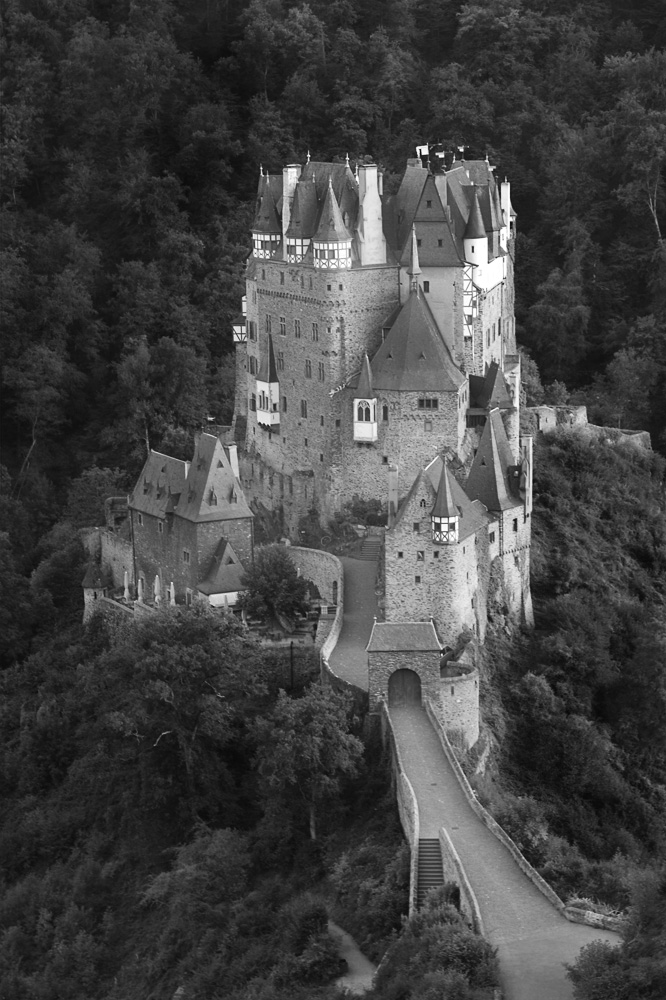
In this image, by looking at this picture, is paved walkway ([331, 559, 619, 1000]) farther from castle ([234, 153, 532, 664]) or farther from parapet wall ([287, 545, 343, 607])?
castle ([234, 153, 532, 664])

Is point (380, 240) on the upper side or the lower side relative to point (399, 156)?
lower

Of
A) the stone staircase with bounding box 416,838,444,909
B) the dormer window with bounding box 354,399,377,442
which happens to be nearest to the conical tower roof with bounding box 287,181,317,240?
the dormer window with bounding box 354,399,377,442

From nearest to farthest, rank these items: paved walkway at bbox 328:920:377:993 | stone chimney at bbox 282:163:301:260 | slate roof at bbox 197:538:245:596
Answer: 1. paved walkway at bbox 328:920:377:993
2. slate roof at bbox 197:538:245:596
3. stone chimney at bbox 282:163:301:260

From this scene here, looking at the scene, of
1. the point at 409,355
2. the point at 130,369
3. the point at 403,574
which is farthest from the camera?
the point at 130,369

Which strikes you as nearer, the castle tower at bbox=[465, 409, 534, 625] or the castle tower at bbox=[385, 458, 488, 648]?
the castle tower at bbox=[385, 458, 488, 648]

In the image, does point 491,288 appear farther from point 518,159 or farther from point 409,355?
point 518,159

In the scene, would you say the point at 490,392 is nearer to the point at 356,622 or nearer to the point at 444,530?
the point at 356,622

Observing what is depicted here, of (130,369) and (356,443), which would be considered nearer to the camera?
(356,443)

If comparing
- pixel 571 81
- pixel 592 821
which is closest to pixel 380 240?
pixel 592 821

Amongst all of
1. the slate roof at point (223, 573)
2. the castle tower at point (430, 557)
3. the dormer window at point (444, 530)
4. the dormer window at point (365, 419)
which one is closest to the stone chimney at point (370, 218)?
the dormer window at point (365, 419)
